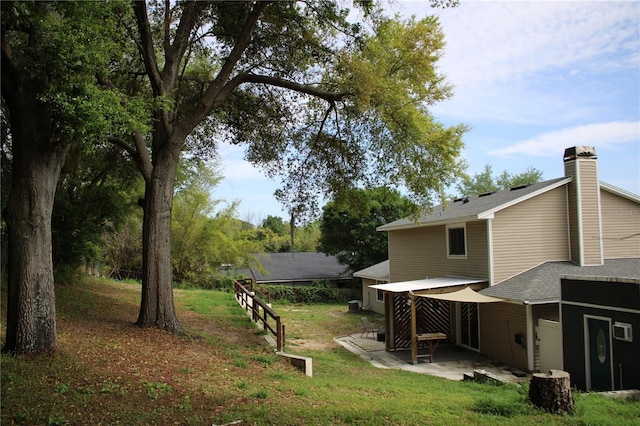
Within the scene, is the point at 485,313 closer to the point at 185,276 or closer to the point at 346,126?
the point at 346,126

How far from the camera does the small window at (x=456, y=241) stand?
16.8 m

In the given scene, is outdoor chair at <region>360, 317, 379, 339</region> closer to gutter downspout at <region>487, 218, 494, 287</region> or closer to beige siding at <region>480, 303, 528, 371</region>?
beige siding at <region>480, 303, 528, 371</region>

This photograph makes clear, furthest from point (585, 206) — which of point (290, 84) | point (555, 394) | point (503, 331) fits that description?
point (555, 394)

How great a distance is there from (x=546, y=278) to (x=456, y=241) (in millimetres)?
3612

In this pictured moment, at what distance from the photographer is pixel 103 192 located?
53.2ft

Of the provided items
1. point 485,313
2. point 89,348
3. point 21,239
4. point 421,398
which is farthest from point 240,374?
point 485,313

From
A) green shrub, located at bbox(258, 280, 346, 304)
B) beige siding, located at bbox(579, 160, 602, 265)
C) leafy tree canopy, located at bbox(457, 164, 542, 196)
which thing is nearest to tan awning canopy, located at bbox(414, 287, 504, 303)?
beige siding, located at bbox(579, 160, 602, 265)

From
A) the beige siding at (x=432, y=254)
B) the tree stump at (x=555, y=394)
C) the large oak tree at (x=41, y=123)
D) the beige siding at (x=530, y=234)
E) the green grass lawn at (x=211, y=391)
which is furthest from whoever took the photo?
the beige siding at (x=432, y=254)

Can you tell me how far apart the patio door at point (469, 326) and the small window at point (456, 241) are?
1.85 m

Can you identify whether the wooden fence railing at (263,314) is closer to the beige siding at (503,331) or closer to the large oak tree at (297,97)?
the large oak tree at (297,97)

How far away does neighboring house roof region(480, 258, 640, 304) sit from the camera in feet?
42.5

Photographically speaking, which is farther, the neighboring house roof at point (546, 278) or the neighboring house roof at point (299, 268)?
the neighboring house roof at point (299, 268)

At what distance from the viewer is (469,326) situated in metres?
16.6

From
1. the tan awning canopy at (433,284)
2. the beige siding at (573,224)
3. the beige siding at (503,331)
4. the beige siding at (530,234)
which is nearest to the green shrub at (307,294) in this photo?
the tan awning canopy at (433,284)
